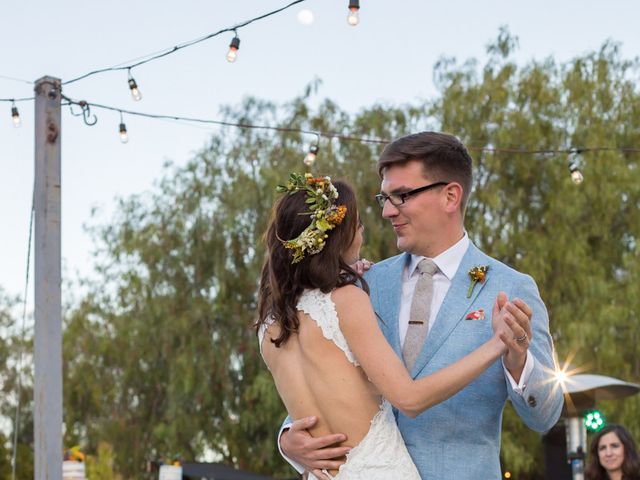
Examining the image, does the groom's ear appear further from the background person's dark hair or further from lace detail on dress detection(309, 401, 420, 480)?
the background person's dark hair

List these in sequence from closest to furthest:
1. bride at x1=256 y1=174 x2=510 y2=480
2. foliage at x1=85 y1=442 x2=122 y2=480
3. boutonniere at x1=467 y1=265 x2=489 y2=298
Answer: bride at x1=256 y1=174 x2=510 y2=480 < boutonniere at x1=467 y1=265 x2=489 y2=298 < foliage at x1=85 y1=442 x2=122 y2=480

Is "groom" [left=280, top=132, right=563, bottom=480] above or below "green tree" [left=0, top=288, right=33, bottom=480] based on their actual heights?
below

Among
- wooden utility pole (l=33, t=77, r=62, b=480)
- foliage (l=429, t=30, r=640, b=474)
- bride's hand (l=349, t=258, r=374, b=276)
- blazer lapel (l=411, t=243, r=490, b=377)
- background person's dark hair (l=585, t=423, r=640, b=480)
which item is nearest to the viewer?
blazer lapel (l=411, t=243, r=490, b=377)

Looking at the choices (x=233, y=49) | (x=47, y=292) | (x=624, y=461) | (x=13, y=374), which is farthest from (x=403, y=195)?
(x=13, y=374)

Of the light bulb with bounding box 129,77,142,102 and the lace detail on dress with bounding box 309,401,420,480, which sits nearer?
the lace detail on dress with bounding box 309,401,420,480

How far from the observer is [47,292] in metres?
9.83

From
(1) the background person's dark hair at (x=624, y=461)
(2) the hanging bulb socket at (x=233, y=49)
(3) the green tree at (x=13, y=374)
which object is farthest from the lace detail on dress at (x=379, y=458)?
(3) the green tree at (x=13, y=374)

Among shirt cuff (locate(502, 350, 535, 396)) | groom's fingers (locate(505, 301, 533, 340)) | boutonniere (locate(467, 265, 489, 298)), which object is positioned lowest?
shirt cuff (locate(502, 350, 535, 396))

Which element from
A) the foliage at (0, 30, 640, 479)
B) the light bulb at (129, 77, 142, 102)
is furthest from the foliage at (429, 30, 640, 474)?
the light bulb at (129, 77, 142, 102)

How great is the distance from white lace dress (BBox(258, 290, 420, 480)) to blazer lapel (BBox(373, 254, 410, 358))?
223mm

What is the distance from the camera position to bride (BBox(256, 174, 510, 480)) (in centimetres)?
293

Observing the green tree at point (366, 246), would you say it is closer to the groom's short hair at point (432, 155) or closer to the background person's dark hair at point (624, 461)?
the background person's dark hair at point (624, 461)

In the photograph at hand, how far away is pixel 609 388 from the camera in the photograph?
38.3ft

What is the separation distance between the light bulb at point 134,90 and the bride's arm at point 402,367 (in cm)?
766
